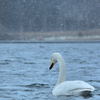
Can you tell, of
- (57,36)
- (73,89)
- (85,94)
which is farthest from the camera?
(57,36)

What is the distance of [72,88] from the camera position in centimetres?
2006

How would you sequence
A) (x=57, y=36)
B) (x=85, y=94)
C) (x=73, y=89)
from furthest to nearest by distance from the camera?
(x=57, y=36) → (x=73, y=89) → (x=85, y=94)

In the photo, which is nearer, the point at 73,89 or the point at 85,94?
the point at 85,94

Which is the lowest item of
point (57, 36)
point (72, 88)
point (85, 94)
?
point (57, 36)

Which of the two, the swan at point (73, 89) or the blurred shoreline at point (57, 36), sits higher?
the swan at point (73, 89)

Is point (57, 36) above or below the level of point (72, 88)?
below

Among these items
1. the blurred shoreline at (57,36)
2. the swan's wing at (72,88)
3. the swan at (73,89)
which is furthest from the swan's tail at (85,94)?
the blurred shoreline at (57,36)

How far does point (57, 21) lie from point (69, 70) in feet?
450

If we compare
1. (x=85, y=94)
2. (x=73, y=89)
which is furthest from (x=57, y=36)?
(x=85, y=94)

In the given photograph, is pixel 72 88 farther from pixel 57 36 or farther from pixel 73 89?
pixel 57 36

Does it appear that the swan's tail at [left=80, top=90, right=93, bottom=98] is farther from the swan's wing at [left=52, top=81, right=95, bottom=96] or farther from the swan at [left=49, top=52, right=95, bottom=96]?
the swan's wing at [left=52, top=81, right=95, bottom=96]

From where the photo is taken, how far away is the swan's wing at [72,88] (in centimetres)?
1986

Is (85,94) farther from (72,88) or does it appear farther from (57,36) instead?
(57,36)

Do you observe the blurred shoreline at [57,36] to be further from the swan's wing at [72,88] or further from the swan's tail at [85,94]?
the swan's tail at [85,94]
